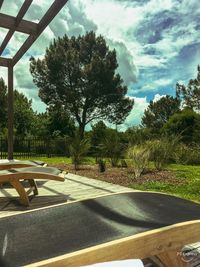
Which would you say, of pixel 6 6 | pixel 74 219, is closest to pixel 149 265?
pixel 74 219

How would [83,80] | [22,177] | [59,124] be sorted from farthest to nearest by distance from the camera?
[83,80] → [59,124] → [22,177]

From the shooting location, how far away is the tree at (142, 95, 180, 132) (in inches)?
1704

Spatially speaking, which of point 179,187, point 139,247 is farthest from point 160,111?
point 139,247

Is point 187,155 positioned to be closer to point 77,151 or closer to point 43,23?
point 77,151

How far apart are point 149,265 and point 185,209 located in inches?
19.6

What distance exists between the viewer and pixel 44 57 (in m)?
31.5

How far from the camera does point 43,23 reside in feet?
18.6

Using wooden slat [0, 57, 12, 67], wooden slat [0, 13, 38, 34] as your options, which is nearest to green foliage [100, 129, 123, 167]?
wooden slat [0, 57, 12, 67]

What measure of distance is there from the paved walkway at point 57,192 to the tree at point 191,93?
87.9 ft

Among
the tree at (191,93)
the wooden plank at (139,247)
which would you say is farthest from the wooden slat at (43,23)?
the tree at (191,93)

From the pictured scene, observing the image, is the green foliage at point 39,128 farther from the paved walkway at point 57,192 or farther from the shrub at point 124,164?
the paved walkway at point 57,192

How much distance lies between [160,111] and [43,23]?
131ft

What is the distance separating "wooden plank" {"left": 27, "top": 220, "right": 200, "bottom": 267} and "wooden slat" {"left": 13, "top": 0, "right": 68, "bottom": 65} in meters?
3.40

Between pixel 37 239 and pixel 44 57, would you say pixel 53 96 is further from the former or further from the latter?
pixel 37 239
